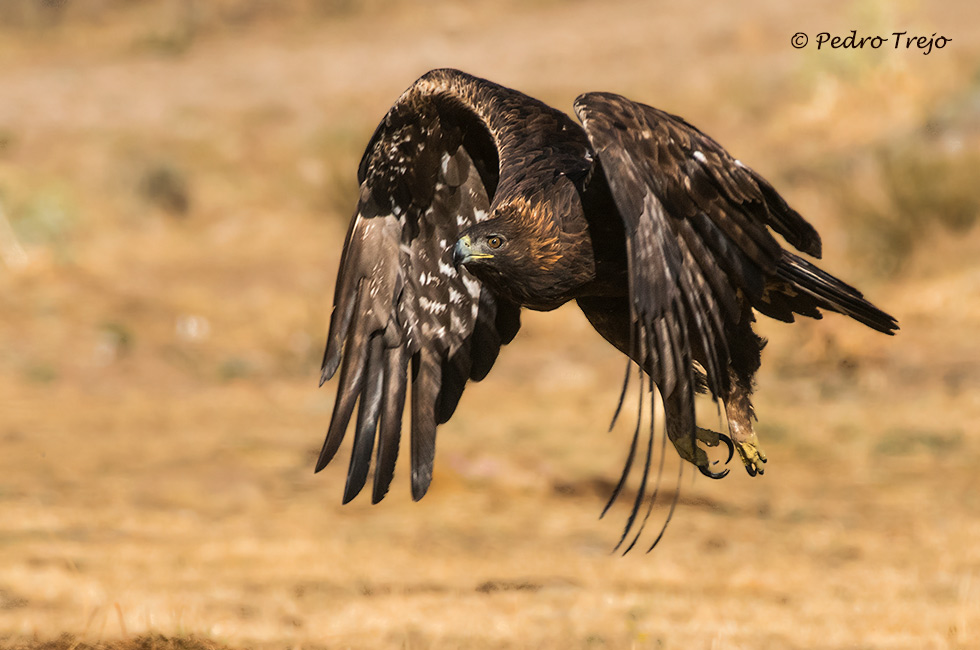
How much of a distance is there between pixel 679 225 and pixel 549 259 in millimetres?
597

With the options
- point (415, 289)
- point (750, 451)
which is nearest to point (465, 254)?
point (415, 289)

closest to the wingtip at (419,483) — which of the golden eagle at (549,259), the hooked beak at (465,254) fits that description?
the golden eagle at (549,259)

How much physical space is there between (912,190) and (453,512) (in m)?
9.05

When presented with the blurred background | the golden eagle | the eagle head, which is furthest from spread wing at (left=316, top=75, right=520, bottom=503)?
the blurred background

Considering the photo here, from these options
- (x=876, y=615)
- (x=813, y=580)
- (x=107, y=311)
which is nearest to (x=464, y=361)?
(x=876, y=615)

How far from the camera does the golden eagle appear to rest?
3822 millimetres

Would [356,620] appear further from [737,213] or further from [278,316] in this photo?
[278,316]

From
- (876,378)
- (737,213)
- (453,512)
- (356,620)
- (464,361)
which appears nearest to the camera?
(737,213)

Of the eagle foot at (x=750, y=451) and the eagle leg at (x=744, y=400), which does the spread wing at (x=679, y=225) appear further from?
the eagle foot at (x=750, y=451)

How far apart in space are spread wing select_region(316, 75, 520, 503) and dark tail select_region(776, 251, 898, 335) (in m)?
1.34

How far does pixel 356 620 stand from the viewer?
595cm

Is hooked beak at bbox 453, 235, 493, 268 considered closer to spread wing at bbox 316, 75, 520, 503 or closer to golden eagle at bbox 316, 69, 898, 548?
golden eagle at bbox 316, 69, 898, 548

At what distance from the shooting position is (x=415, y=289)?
527 cm

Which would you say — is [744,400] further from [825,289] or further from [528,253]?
[528,253]
